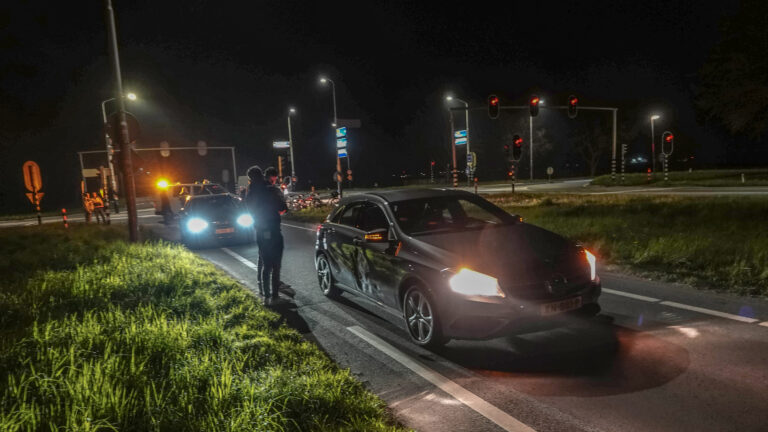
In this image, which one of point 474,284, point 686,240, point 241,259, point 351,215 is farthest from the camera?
point 241,259

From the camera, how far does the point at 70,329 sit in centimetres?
502

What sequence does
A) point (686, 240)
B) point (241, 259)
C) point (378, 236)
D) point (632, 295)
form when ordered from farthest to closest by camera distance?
point (241, 259)
point (686, 240)
point (632, 295)
point (378, 236)

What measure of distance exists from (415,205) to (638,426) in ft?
11.5

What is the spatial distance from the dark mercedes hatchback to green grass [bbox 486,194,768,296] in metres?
3.18

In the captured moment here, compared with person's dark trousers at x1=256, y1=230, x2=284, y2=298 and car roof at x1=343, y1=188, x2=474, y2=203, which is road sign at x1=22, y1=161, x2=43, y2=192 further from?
car roof at x1=343, y1=188, x2=474, y2=203

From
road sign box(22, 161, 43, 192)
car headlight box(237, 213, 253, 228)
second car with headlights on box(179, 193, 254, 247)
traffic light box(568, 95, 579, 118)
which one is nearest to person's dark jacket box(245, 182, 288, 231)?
second car with headlights on box(179, 193, 254, 247)

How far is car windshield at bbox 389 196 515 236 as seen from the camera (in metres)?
5.58

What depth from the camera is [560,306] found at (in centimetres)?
439

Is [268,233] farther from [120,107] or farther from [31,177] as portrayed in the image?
[31,177]

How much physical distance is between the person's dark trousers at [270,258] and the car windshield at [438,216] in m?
2.19

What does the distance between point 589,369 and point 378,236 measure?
2.47 metres

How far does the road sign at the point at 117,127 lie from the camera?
10.9 metres

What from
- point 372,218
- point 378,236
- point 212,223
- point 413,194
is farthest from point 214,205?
point 378,236

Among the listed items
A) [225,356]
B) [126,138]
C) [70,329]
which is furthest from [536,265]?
[126,138]
